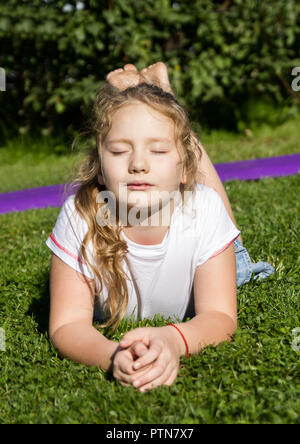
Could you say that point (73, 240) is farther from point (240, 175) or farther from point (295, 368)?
point (240, 175)

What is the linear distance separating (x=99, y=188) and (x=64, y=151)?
662 cm

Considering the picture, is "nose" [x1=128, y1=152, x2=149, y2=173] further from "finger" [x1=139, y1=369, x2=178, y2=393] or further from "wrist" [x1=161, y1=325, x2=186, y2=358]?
"finger" [x1=139, y1=369, x2=178, y2=393]

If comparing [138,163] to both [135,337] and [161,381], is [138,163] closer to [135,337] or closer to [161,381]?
[135,337]

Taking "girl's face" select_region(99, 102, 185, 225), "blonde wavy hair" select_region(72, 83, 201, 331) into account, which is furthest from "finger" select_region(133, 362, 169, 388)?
"girl's face" select_region(99, 102, 185, 225)

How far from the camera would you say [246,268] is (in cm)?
302

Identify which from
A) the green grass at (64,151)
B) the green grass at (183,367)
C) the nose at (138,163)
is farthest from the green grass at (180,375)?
the green grass at (64,151)

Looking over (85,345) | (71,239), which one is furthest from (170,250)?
(85,345)

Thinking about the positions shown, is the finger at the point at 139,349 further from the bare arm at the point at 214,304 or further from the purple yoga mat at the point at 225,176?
the purple yoga mat at the point at 225,176

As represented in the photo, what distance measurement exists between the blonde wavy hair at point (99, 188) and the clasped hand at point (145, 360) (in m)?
0.48

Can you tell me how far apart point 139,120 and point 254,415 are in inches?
49.5

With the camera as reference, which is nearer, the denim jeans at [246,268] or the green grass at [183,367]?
the green grass at [183,367]

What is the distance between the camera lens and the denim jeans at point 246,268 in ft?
9.94

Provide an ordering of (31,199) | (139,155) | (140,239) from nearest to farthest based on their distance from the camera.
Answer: (139,155), (140,239), (31,199)
